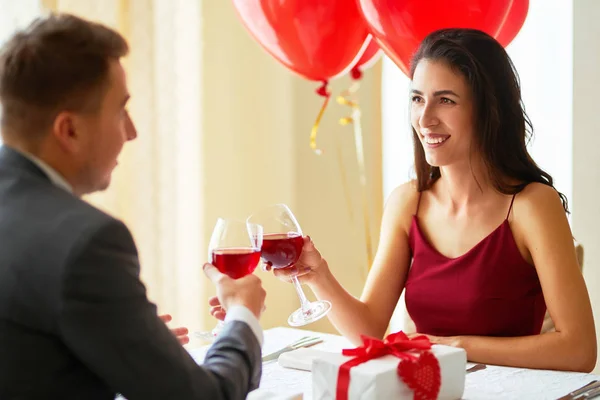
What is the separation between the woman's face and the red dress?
0.25m

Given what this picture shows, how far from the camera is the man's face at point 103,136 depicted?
1134 millimetres

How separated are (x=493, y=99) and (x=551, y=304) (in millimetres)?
555

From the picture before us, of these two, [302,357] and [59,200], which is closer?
[59,200]

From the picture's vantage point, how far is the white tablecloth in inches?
58.6

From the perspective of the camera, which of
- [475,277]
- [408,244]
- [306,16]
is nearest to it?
[475,277]

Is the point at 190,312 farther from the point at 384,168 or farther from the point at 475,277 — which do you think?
the point at 475,277

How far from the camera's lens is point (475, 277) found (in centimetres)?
208

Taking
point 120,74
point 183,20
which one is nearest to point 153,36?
point 183,20

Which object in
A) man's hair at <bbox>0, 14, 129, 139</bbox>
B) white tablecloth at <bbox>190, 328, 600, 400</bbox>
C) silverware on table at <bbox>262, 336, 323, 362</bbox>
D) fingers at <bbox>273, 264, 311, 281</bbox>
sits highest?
man's hair at <bbox>0, 14, 129, 139</bbox>

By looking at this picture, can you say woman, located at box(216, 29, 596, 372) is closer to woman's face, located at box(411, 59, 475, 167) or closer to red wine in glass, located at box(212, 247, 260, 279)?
woman's face, located at box(411, 59, 475, 167)

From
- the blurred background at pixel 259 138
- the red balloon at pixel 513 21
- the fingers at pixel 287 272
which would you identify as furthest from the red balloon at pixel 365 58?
the fingers at pixel 287 272

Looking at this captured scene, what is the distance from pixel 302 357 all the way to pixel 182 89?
6.06 feet

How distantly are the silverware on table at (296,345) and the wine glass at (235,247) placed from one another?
25cm

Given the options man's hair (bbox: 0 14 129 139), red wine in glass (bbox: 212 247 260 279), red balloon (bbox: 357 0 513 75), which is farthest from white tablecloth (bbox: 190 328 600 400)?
red balloon (bbox: 357 0 513 75)
